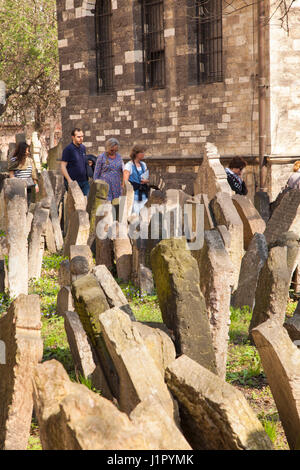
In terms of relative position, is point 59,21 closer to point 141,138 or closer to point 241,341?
point 141,138

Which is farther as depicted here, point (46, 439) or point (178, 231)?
point (178, 231)

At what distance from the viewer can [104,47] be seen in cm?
1850

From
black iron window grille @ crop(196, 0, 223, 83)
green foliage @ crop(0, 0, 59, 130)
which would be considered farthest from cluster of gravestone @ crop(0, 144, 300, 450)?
green foliage @ crop(0, 0, 59, 130)

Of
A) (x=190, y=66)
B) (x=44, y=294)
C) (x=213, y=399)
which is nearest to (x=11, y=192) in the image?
(x=44, y=294)

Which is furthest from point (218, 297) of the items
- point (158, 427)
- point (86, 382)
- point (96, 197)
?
point (96, 197)

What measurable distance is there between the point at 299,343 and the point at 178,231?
12.1 ft

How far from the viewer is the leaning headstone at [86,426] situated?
234 centimetres

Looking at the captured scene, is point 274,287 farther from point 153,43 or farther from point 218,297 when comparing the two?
point 153,43

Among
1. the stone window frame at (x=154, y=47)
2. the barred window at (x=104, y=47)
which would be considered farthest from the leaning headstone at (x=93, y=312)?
the barred window at (x=104, y=47)

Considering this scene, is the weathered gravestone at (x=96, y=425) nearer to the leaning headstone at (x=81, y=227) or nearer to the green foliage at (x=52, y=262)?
the leaning headstone at (x=81, y=227)

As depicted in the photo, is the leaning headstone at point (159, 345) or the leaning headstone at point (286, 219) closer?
the leaning headstone at point (159, 345)

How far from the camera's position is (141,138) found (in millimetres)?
17312

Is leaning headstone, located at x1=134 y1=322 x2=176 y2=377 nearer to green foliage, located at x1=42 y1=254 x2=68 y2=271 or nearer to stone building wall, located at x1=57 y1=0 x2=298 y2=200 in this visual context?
green foliage, located at x1=42 y1=254 x2=68 y2=271

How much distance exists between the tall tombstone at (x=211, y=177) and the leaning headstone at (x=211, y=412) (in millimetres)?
5668
